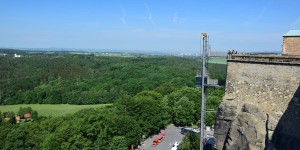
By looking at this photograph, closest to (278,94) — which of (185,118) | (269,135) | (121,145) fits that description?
(269,135)

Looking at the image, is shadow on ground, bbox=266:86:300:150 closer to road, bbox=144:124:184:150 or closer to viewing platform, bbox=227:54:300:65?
viewing platform, bbox=227:54:300:65

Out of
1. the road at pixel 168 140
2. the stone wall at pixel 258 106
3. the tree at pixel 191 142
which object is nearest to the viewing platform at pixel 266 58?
the stone wall at pixel 258 106

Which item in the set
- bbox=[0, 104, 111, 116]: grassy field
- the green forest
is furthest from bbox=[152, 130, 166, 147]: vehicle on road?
bbox=[0, 104, 111, 116]: grassy field

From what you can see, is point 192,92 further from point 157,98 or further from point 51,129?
point 51,129

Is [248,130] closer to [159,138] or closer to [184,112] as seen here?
[159,138]

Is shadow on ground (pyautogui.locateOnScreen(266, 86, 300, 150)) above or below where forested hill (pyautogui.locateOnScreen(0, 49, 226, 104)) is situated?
above

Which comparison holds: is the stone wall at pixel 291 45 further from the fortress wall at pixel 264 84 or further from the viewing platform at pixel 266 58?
the fortress wall at pixel 264 84
